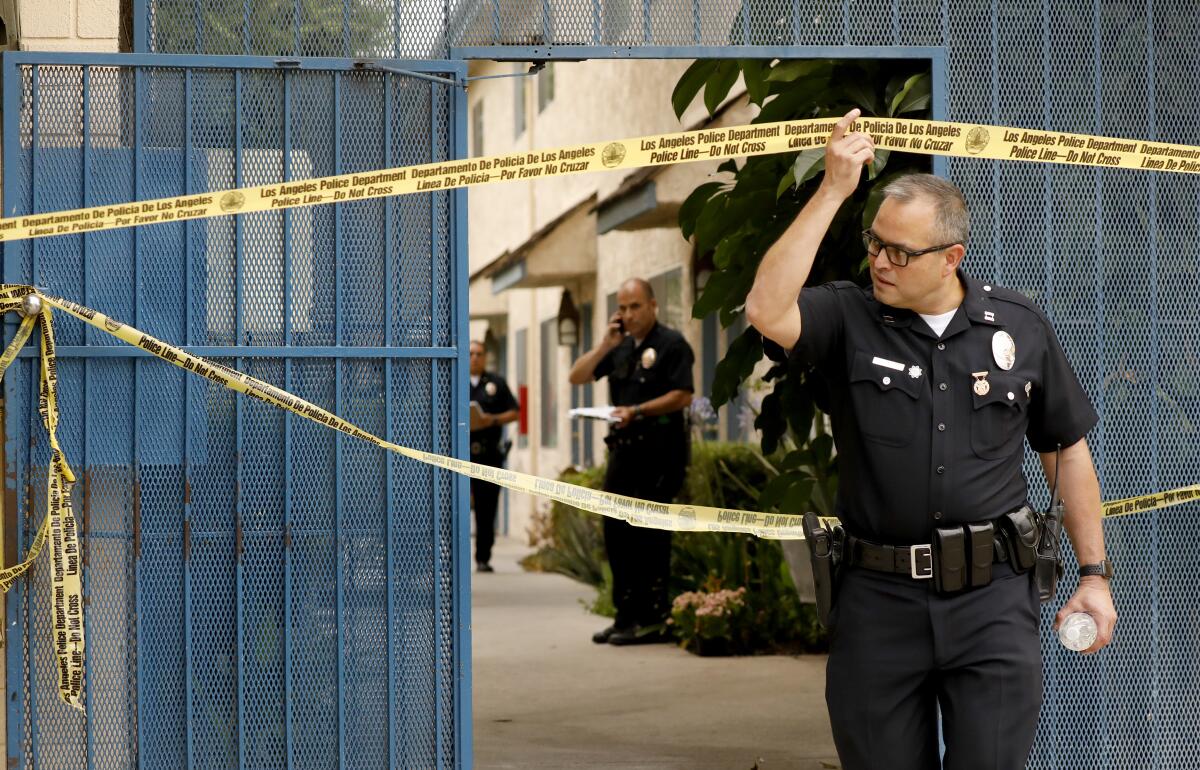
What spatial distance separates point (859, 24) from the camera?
5332mm

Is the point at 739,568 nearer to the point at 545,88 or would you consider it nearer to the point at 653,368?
the point at 653,368

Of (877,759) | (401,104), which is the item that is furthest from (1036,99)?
(877,759)

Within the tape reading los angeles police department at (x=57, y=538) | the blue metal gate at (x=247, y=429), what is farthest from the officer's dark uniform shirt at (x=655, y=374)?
the tape reading los angeles police department at (x=57, y=538)

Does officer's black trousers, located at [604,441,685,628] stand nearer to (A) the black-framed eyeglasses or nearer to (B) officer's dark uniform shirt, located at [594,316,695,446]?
(B) officer's dark uniform shirt, located at [594,316,695,446]

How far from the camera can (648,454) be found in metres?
9.80

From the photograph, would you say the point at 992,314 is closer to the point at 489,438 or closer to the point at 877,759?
the point at 877,759

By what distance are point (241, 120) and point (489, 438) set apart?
10.1 metres

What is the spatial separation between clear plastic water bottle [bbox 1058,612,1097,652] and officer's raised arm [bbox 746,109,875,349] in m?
1.10

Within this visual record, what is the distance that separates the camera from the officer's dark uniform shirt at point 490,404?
15038mm

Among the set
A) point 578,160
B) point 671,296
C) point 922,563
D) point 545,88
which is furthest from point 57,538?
point 545,88

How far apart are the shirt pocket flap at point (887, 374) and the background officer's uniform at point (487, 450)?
10.5 m

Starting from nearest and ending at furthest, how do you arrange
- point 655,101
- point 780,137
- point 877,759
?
point 877,759
point 780,137
point 655,101

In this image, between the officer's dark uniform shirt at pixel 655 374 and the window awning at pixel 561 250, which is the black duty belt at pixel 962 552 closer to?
the officer's dark uniform shirt at pixel 655 374

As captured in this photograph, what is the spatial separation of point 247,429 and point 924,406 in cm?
224
